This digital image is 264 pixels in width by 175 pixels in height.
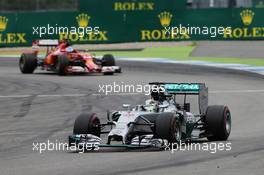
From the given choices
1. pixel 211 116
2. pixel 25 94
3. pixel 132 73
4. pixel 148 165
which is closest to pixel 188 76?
pixel 132 73

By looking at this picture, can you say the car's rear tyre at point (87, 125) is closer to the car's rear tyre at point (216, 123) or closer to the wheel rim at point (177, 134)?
the wheel rim at point (177, 134)

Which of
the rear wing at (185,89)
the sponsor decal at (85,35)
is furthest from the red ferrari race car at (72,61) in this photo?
the rear wing at (185,89)

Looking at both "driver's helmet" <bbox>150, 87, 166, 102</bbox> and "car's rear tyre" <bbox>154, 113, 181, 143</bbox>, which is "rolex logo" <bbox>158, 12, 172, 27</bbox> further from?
"car's rear tyre" <bbox>154, 113, 181, 143</bbox>

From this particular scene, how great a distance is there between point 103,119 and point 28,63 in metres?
12.6

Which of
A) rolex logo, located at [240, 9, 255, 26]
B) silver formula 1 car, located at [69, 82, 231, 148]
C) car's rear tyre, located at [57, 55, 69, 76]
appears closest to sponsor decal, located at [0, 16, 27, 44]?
rolex logo, located at [240, 9, 255, 26]

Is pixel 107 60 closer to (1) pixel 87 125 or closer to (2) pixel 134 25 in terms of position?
(2) pixel 134 25

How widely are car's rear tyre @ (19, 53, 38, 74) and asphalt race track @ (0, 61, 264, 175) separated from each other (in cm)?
31

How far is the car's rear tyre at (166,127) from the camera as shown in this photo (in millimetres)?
12141

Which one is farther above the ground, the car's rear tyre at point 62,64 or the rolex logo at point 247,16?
the rolex logo at point 247,16

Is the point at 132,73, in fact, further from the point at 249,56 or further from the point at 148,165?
the point at 148,165

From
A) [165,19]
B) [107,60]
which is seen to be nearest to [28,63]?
[107,60]

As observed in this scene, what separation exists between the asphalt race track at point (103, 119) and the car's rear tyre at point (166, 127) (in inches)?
11.8

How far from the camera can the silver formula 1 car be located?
12.2 m

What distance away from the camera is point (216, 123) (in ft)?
43.7
